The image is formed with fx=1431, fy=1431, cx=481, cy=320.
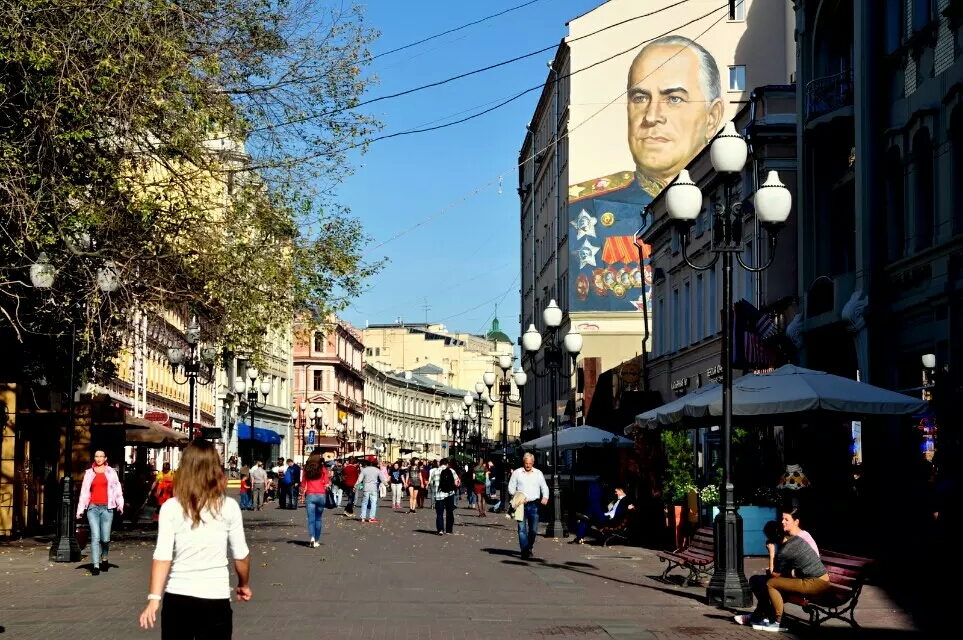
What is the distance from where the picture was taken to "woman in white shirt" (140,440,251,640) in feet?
24.6

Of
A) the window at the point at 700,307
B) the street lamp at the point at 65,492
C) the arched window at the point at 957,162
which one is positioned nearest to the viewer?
the street lamp at the point at 65,492

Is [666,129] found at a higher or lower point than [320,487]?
higher

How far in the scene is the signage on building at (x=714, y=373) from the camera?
123ft

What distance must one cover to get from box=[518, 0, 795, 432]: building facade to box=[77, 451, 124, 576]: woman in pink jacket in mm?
38830

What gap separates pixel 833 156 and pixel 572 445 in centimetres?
1026

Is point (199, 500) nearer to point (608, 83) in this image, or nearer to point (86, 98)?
point (86, 98)

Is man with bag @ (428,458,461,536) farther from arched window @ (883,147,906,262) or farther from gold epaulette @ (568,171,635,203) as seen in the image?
gold epaulette @ (568,171,635,203)

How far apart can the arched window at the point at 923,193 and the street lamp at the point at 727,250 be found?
803 centimetres

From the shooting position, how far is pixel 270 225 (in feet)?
80.1

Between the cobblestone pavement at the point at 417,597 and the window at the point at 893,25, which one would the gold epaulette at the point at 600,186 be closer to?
the window at the point at 893,25

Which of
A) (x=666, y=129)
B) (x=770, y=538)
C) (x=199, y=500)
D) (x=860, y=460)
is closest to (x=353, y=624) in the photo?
(x=770, y=538)

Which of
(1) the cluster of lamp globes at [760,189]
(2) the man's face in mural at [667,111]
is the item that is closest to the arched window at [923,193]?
(1) the cluster of lamp globes at [760,189]

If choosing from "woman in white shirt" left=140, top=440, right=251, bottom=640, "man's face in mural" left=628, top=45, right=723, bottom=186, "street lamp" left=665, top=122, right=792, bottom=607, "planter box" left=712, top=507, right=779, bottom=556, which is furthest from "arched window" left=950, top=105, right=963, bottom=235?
"man's face in mural" left=628, top=45, right=723, bottom=186

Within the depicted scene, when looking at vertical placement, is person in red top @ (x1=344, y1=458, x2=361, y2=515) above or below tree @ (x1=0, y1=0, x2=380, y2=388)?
below
